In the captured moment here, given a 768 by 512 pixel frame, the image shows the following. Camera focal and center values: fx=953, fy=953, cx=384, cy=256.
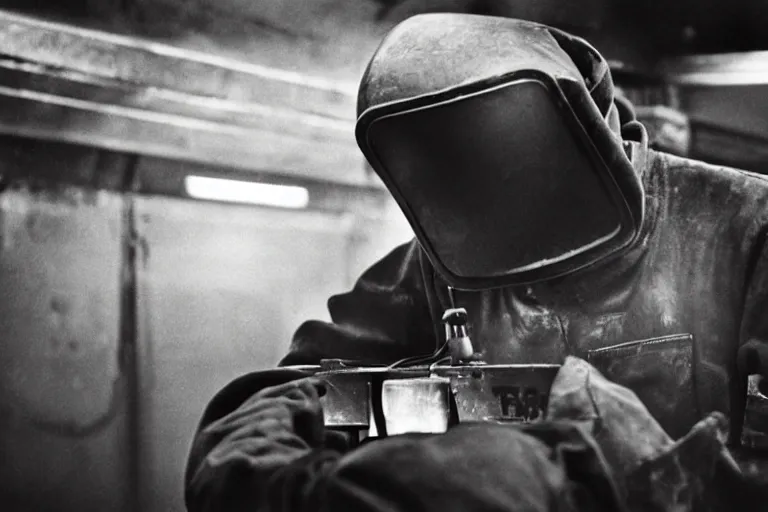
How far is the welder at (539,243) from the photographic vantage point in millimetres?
1335

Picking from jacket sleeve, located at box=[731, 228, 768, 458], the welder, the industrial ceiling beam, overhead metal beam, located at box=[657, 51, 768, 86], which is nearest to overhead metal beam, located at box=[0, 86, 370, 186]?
the industrial ceiling beam

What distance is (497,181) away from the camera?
5.17 feet

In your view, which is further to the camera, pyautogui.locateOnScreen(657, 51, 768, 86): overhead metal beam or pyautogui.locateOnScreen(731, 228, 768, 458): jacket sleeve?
pyautogui.locateOnScreen(657, 51, 768, 86): overhead metal beam

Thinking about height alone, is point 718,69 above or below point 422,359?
above

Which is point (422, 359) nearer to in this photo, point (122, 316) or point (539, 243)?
point (539, 243)

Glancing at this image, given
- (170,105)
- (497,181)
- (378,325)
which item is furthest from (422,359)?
(170,105)

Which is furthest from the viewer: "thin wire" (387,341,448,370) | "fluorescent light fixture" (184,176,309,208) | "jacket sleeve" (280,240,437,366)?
"fluorescent light fixture" (184,176,309,208)

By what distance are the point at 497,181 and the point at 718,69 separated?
1912 mm

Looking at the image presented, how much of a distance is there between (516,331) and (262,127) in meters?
1.61

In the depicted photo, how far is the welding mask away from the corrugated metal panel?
1.31 metres

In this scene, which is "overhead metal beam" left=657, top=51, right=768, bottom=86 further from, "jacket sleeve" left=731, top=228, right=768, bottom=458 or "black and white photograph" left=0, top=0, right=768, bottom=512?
"jacket sleeve" left=731, top=228, right=768, bottom=458

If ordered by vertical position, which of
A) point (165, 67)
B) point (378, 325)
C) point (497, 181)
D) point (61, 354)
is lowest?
point (61, 354)

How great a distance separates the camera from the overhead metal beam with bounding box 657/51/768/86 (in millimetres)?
3074

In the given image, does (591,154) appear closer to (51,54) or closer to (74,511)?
(51,54)
